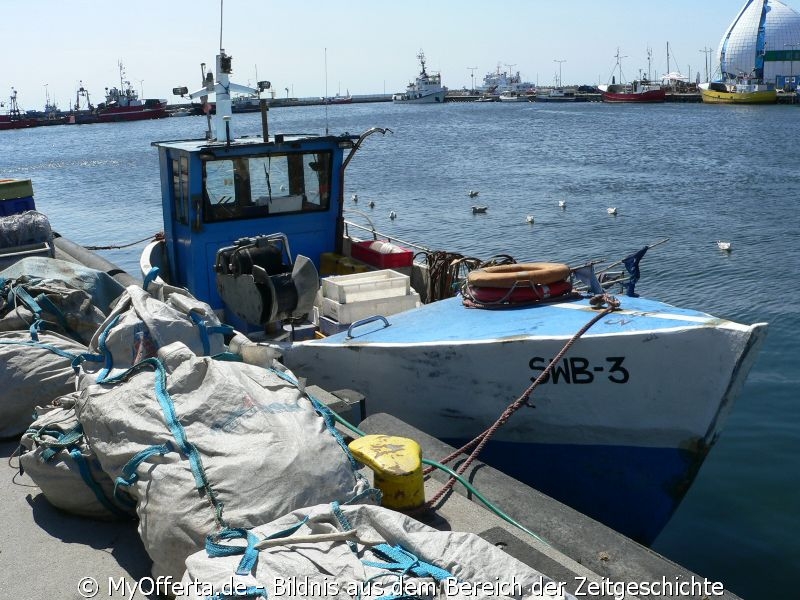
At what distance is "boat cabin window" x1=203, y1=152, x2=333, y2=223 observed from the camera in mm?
8789

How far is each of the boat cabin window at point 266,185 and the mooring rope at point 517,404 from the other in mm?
3915

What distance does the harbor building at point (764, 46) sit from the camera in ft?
336

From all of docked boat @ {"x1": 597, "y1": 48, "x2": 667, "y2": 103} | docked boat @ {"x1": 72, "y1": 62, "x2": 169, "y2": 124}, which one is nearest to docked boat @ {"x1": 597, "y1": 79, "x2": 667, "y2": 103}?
docked boat @ {"x1": 597, "y1": 48, "x2": 667, "y2": 103}

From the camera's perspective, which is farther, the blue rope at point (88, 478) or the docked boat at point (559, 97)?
the docked boat at point (559, 97)

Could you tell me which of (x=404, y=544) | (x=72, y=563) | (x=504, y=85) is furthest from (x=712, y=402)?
(x=504, y=85)

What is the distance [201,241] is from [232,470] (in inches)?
198

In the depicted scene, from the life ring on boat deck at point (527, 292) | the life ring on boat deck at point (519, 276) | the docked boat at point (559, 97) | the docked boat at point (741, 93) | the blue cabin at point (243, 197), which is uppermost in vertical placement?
the docked boat at point (559, 97)

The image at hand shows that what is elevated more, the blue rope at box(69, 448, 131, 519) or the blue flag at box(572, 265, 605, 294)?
the blue flag at box(572, 265, 605, 294)

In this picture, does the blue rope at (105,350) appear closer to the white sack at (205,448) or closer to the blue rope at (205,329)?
the white sack at (205,448)

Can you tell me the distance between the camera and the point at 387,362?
6754mm

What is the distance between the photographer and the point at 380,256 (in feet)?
30.8

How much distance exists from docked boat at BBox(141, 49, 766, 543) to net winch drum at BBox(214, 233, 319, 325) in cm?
1

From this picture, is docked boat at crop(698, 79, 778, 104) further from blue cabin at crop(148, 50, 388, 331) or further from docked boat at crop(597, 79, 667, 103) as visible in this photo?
blue cabin at crop(148, 50, 388, 331)

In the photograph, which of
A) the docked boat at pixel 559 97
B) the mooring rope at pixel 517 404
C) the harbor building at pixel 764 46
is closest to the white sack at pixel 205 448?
the mooring rope at pixel 517 404
